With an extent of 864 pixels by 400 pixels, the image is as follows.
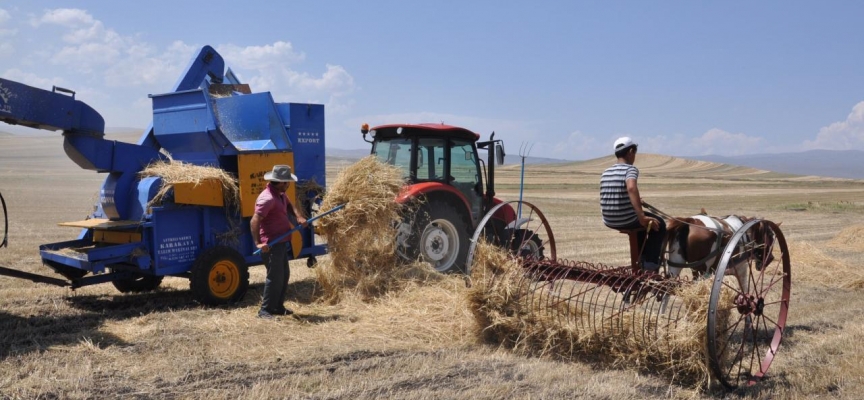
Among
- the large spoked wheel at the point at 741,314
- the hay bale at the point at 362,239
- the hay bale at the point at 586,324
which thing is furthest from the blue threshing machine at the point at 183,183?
the large spoked wheel at the point at 741,314

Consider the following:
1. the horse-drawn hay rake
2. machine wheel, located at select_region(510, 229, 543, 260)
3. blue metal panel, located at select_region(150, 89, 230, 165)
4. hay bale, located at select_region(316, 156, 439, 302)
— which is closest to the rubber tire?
hay bale, located at select_region(316, 156, 439, 302)

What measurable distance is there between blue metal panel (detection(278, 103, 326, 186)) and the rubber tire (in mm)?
1350

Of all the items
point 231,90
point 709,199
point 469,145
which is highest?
point 231,90

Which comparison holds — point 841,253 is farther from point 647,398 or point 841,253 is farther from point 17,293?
point 17,293

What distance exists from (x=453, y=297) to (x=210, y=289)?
2547 mm

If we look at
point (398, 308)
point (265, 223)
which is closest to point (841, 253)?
point (398, 308)

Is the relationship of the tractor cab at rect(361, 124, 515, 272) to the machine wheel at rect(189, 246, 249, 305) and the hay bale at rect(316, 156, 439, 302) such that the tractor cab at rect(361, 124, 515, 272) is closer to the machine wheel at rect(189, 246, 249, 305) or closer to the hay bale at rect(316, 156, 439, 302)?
the hay bale at rect(316, 156, 439, 302)

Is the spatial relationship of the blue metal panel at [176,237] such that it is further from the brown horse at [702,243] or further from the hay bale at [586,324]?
the brown horse at [702,243]

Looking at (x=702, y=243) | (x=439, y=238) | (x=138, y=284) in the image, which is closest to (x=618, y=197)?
(x=702, y=243)

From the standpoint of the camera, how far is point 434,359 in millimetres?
5508

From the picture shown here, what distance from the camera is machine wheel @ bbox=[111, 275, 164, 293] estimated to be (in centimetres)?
818

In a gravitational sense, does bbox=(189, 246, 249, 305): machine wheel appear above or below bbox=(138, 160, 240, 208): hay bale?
below

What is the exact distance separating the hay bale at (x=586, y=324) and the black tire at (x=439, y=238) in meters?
2.16

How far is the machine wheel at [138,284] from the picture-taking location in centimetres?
818
